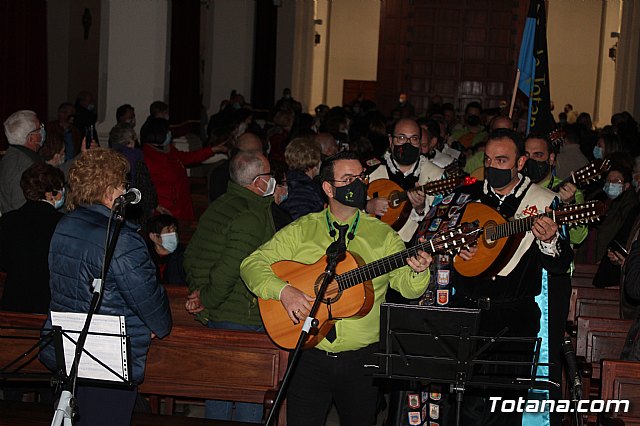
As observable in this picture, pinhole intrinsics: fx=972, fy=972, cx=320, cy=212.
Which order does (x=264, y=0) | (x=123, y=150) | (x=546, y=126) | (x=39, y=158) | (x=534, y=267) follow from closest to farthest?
1. (x=534, y=267)
2. (x=39, y=158)
3. (x=123, y=150)
4. (x=546, y=126)
5. (x=264, y=0)

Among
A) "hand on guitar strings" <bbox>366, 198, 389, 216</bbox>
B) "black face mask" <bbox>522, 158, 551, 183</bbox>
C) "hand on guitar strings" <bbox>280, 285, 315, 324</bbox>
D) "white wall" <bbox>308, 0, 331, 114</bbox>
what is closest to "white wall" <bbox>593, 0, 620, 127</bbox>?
"white wall" <bbox>308, 0, 331, 114</bbox>

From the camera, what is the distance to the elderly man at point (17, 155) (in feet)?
25.2

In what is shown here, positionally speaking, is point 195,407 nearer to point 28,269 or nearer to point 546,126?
point 28,269

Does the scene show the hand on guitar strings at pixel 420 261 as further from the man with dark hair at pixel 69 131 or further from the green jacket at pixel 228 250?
the man with dark hair at pixel 69 131

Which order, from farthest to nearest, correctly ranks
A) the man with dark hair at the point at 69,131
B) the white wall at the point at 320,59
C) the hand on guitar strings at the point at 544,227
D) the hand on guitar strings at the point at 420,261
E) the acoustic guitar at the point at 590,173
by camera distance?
the white wall at the point at 320,59
the man with dark hair at the point at 69,131
the acoustic guitar at the point at 590,173
the hand on guitar strings at the point at 544,227
the hand on guitar strings at the point at 420,261

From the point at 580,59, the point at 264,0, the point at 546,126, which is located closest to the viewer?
the point at 546,126

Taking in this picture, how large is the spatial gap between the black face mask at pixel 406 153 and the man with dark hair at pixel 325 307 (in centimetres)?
263

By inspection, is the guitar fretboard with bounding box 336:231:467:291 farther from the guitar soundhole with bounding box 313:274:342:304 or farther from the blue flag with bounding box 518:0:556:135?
the blue flag with bounding box 518:0:556:135

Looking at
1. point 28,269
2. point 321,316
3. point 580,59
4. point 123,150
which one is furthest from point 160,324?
point 580,59

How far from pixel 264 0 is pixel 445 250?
61.9ft

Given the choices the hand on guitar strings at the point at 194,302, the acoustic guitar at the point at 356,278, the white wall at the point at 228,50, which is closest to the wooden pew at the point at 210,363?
the hand on guitar strings at the point at 194,302

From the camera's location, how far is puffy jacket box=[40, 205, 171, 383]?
15.1ft

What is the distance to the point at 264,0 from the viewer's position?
23000mm

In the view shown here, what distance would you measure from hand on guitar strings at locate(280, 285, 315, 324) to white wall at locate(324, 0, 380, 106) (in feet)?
84.0
